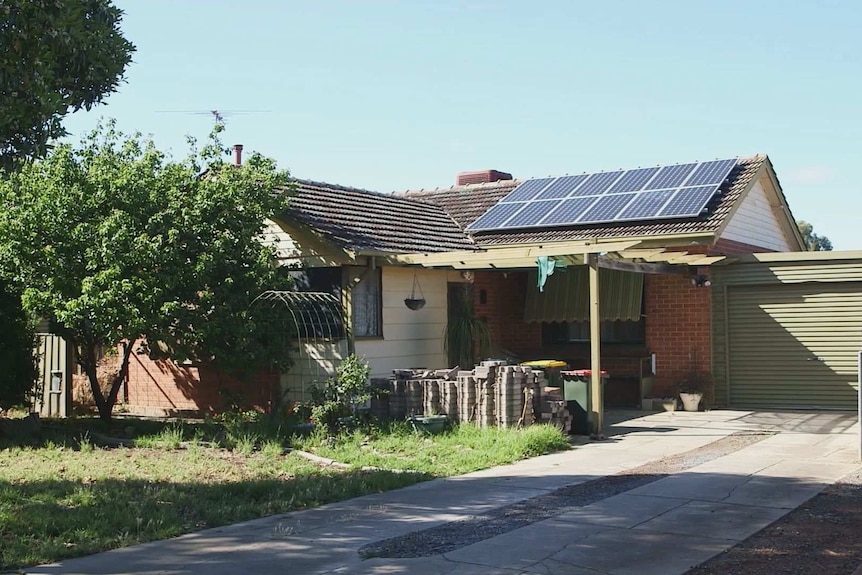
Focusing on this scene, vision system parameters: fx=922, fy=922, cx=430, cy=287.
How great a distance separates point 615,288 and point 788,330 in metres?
3.32

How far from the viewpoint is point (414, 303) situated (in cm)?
1689

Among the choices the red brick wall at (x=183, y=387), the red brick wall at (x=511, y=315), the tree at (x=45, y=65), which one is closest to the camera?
the tree at (x=45, y=65)

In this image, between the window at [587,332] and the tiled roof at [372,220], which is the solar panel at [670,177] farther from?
the tiled roof at [372,220]

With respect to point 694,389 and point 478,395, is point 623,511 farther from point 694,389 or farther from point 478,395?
point 694,389

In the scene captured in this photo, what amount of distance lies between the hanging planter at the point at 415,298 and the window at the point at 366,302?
0.64 m

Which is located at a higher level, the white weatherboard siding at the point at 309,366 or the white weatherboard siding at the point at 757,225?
the white weatherboard siding at the point at 757,225

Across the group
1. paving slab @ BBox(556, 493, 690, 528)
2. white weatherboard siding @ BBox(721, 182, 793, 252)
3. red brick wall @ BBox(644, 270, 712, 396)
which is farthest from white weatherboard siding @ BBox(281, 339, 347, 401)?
white weatherboard siding @ BBox(721, 182, 793, 252)

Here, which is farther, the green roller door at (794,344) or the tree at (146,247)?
the green roller door at (794,344)

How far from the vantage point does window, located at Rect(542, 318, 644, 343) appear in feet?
62.1

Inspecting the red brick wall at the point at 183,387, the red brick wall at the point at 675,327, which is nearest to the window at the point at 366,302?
the red brick wall at the point at 183,387

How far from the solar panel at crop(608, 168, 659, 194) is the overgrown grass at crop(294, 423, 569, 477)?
8.89m

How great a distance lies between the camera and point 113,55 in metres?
10.0

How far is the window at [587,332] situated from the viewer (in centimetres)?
1894

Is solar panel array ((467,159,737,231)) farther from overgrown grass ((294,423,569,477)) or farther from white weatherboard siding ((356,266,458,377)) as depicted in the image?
overgrown grass ((294,423,569,477))
